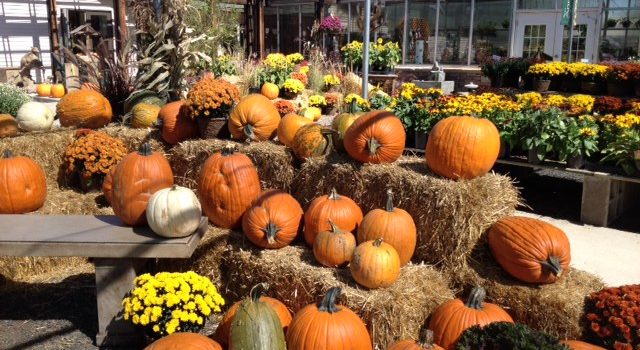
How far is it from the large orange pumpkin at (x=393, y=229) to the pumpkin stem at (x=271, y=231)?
57 centimetres

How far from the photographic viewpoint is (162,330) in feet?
10.4

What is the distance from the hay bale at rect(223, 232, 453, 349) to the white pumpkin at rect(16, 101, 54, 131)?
334 centimetres

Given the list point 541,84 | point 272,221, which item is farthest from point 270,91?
point 541,84

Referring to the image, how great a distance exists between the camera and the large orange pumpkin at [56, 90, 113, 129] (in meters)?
5.91

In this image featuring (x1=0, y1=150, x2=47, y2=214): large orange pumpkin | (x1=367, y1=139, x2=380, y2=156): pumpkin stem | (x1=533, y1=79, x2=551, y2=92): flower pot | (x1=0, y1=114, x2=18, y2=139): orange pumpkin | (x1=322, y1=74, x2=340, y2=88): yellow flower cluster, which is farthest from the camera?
(x1=533, y1=79, x2=551, y2=92): flower pot

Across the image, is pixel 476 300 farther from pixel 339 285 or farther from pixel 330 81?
pixel 330 81

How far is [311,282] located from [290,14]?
2037cm

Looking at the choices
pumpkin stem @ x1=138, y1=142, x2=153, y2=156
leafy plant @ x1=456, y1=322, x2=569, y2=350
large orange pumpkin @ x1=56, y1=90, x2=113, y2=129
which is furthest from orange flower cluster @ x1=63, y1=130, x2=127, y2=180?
leafy plant @ x1=456, y1=322, x2=569, y2=350

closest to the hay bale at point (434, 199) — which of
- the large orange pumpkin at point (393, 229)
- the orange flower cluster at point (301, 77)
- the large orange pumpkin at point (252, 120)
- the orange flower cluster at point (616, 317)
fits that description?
the large orange pumpkin at point (393, 229)

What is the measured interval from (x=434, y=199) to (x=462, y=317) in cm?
87

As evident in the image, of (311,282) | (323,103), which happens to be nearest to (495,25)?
(323,103)

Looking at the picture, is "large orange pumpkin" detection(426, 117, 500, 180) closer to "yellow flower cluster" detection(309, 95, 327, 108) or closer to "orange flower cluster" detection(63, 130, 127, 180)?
"orange flower cluster" detection(63, 130, 127, 180)

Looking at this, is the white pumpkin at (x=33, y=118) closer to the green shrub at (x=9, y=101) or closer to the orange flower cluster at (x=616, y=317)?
the green shrub at (x=9, y=101)

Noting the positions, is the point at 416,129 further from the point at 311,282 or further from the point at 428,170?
the point at 311,282
